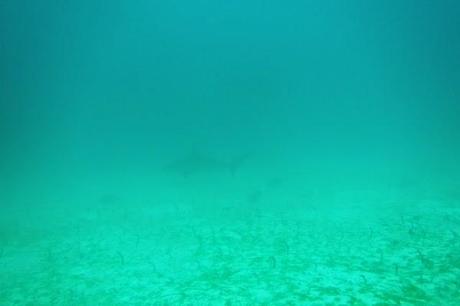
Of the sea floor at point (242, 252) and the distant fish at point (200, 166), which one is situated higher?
the distant fish at point (200, 166)

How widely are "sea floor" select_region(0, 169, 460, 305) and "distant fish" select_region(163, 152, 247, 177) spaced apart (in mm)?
4439

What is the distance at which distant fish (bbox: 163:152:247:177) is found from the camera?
37.4 ft

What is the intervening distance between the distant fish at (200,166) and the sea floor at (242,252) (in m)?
4.44

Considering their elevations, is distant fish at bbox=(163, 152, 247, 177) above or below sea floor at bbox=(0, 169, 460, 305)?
above

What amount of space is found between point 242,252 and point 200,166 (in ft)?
25.9

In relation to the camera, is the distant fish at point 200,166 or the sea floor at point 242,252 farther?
the distant fish at point 200,166

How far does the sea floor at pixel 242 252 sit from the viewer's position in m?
2.97

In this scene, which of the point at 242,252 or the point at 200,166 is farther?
the point at 200,166

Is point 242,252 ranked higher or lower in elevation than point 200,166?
lower

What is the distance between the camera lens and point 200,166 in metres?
11.7

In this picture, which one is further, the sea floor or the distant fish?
the distant fish

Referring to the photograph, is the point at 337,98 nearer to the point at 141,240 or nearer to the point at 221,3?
the point at 221,3

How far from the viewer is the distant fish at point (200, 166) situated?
11.4 metres

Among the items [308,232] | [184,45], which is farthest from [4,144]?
[184,45]
